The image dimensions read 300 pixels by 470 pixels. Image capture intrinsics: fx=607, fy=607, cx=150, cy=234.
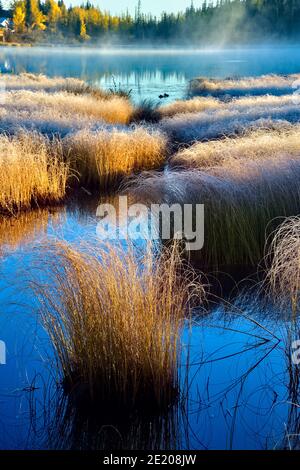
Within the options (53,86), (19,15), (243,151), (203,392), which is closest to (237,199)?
(243,151)

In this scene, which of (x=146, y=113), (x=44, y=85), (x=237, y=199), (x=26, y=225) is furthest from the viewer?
(x=44, y=85)

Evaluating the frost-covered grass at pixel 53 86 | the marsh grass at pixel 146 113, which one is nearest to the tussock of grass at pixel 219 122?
the marsh grass at pixel 146 113

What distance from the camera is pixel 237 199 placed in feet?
24.0

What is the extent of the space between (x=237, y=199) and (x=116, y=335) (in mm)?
3592

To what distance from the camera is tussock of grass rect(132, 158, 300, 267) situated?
707 cm

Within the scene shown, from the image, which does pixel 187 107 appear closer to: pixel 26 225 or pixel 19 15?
pixel 26 225

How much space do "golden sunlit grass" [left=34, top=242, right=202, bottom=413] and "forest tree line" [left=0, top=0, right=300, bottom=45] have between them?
84136 millimetres

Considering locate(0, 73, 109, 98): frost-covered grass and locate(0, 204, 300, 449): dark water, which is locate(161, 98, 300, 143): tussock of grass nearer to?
locate(0, 73, 109, 98): frost-covered grass

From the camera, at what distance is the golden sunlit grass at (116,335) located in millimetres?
4109

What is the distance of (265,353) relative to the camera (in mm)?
4871

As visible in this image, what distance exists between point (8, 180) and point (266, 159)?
3834 mm
